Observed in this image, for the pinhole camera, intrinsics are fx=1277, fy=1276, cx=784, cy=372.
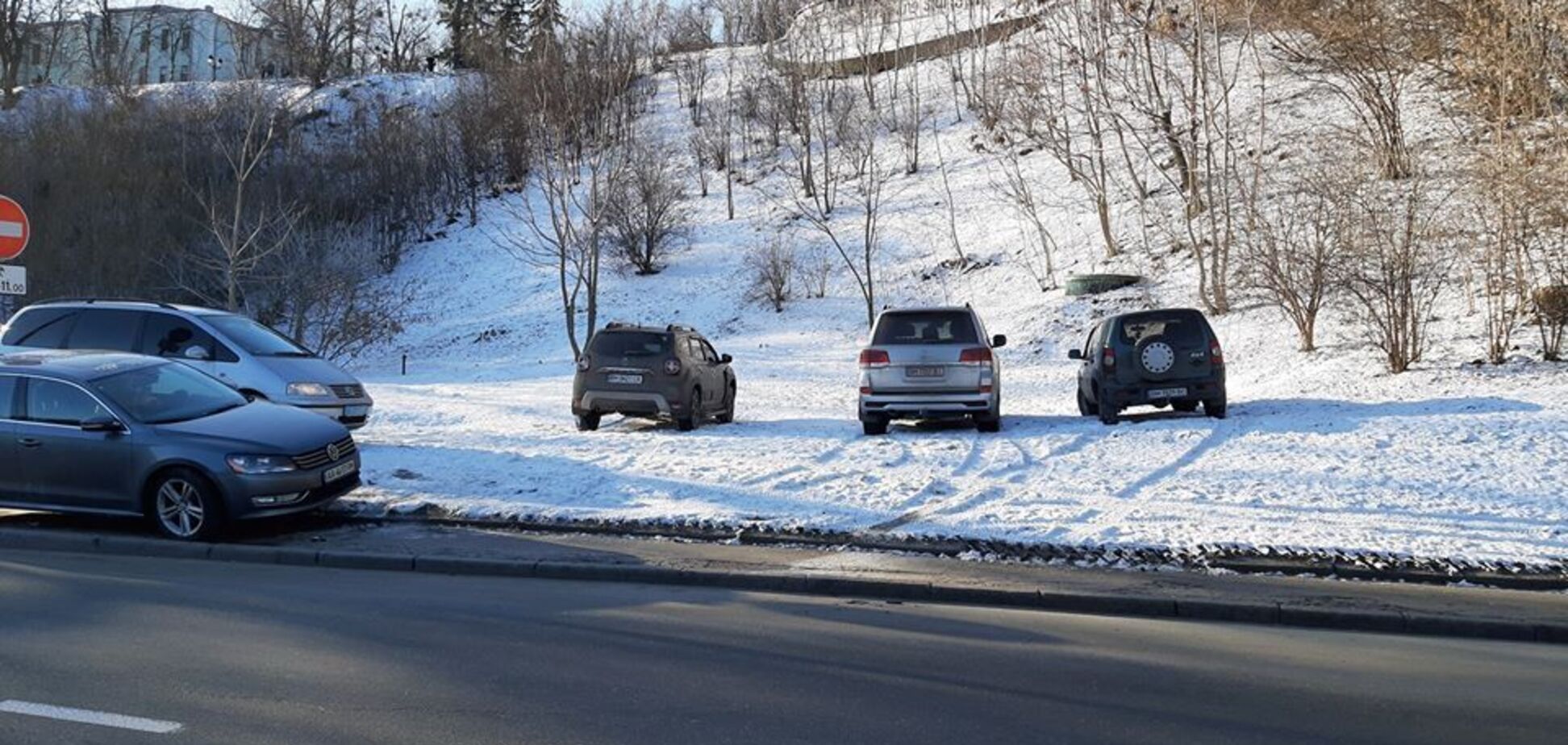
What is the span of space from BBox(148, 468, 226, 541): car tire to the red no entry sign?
384cm

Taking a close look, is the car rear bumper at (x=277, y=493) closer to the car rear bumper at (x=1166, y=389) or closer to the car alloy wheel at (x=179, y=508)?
the car alloy wheel at (x=179, y=508)

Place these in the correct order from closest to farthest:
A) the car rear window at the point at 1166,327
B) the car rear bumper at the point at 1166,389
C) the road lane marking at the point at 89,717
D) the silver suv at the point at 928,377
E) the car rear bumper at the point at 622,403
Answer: the road lane marking at the point at 89,717 < the silver suv at the point at 928,377 < the car rear bumper at the point at 1166,389 < the car rear window at the point at 1166,327 < the car rear bumper at the point at 622,403

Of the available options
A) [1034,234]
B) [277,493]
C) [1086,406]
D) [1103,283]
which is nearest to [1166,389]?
[1086,406]

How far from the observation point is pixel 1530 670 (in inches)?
298

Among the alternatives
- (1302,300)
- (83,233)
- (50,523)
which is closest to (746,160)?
(83,233)

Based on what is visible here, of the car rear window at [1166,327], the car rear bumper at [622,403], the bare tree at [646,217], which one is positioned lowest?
the car rear bumper at [622,403]

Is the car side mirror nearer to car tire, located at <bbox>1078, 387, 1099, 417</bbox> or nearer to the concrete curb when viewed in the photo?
the concrete curb

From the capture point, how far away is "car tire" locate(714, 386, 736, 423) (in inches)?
837

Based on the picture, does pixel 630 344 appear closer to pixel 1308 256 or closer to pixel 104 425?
pixel 104 425

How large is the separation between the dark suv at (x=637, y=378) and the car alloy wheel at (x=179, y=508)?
25.9ft

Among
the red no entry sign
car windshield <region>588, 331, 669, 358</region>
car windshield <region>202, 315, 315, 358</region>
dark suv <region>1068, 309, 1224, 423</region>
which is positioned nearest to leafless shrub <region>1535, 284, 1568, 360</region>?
dark suv <region>1068, 309, 1224, 423</region>

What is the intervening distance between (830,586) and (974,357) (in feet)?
27.9

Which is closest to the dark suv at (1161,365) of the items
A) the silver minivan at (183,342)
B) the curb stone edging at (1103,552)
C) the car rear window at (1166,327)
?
the car rear window at (1166,327)

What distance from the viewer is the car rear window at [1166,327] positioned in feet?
59.2
